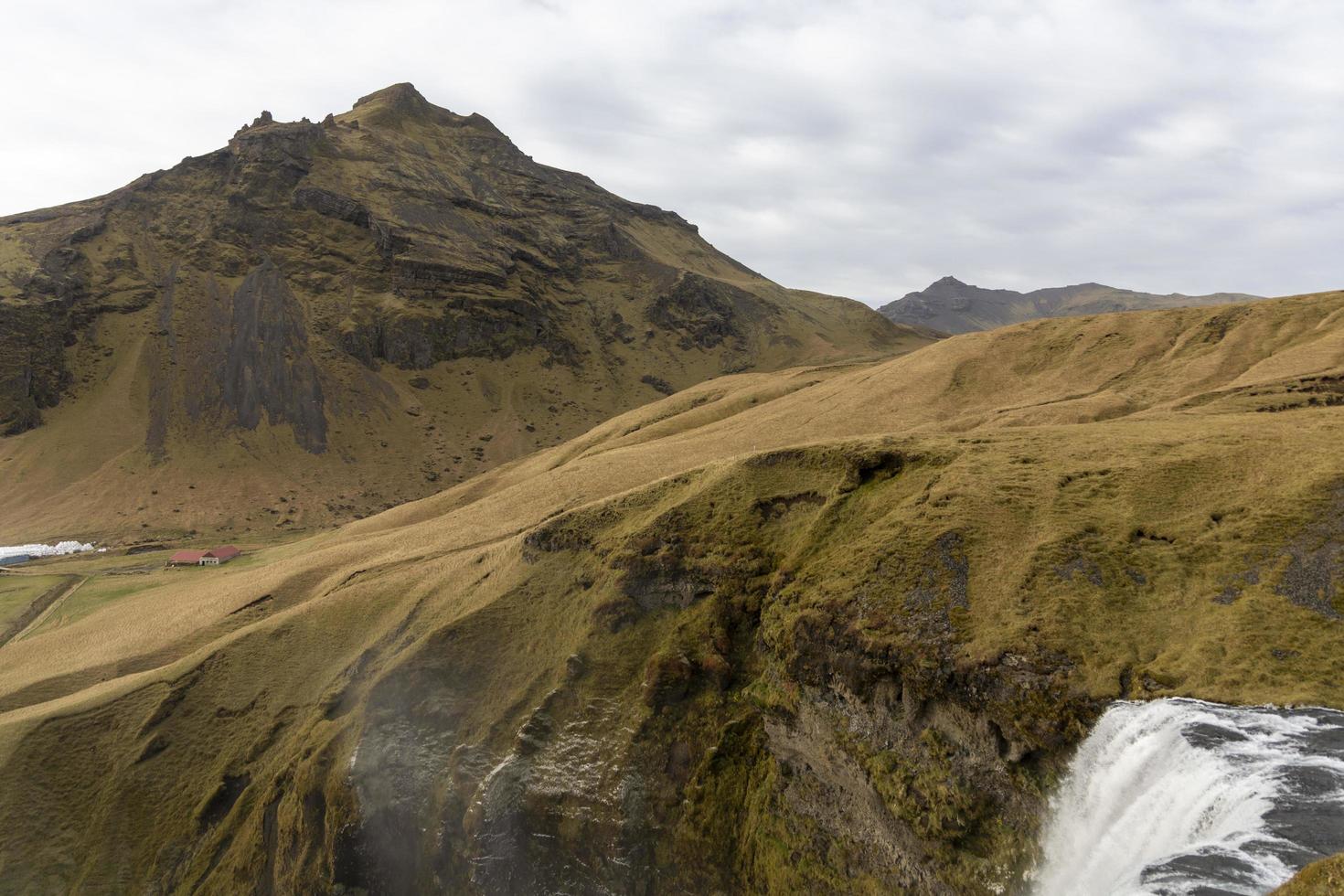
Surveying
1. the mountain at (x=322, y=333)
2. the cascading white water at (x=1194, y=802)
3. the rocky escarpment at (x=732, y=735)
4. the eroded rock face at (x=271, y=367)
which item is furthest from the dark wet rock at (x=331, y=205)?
the cascading white water at (x=1194, y=802)

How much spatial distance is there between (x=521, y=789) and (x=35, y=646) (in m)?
40.0

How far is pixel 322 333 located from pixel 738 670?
114m

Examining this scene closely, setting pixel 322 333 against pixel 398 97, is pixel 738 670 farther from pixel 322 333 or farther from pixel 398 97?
pixel 398 97

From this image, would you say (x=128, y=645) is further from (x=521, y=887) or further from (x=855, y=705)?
(x=855, y=705)

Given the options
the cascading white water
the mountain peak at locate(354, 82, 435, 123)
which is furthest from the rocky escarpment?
the mountain peak at locate(354, 82, 435, 123)

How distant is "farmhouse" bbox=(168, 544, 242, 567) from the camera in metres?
63.9

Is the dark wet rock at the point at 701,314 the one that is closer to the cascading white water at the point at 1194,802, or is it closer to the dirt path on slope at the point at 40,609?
the dirt path on slope at the point at 40,609

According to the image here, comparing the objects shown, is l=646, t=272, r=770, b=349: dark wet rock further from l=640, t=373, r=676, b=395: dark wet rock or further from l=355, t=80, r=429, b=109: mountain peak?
l=355, t=80, r=429, b=109: mountain peak

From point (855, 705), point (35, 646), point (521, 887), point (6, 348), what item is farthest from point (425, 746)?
point (6, 348)

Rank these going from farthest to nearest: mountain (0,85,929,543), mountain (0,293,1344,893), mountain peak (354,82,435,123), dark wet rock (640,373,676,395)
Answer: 1. mountain peak (354,82,435,123)
2. dark wet rock (640,373,676,395)
3. mountain (0,85,929,543)
4. mountain (0,293,1344,893)

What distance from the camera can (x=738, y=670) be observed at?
85.3 ft

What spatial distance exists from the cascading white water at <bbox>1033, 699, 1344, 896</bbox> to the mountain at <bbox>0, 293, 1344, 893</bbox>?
69 cm

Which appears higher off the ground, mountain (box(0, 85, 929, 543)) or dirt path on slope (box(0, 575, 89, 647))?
mountain (box(0, 85, 929, 543))

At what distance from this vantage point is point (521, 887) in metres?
23.5
